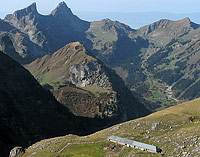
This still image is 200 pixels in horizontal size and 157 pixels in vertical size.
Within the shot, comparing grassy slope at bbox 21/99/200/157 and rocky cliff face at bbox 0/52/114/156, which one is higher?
grassy slope at bbox 21/99/200/157

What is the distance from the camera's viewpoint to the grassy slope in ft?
208

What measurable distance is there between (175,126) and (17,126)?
297 ft

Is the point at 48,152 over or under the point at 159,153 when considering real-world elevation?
under

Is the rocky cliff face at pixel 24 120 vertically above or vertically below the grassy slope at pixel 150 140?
below

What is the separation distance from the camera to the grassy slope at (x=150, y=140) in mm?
63541

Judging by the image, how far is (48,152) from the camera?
237 feet

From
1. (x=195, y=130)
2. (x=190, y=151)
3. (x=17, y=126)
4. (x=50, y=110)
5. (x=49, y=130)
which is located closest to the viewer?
(x=190, y=151)

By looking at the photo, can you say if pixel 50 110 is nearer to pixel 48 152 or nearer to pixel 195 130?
pixel 48 152

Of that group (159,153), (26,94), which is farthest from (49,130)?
(159,153)

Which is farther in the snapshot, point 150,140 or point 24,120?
point 24,120

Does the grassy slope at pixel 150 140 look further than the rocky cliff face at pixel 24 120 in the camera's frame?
No

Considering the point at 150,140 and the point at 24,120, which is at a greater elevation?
the point at 150,140

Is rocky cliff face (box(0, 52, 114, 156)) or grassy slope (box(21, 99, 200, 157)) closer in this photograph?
grassy slope (box(21, 99, 200, 157))

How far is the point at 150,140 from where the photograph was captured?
239 feet
